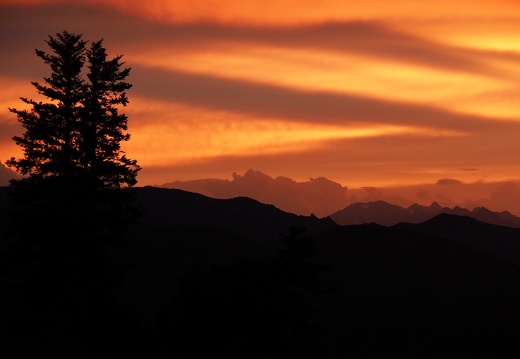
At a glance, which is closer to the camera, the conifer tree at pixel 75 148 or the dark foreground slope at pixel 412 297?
the conifer tree at pixel 75 148

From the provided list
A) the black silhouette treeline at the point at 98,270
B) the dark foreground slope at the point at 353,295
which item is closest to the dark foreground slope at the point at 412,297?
the dark foreground slope at the point at 353,295

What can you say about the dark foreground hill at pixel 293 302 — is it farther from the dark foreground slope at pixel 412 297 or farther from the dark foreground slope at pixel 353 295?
the dark foreground slope at pixel 412 297

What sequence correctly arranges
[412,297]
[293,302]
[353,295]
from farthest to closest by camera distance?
1. [353,295]
2. [412,297]
3. [293,302]

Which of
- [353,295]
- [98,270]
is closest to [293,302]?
[98,270]

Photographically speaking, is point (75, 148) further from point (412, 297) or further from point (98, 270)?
point (412, 297)

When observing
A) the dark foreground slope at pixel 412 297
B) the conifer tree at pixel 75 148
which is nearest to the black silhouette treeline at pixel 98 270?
the conifer tree at pixel 75 148

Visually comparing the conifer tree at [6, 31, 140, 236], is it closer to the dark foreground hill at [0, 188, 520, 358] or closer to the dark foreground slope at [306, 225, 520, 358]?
the dark foreground hill at [0, 188, 520, 358]

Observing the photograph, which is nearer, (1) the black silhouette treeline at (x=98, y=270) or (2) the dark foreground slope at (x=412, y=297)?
(1) the black silhouette treeline at (x=98, y=270)

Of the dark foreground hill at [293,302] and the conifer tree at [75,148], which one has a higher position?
the conifer tree at [75,148]

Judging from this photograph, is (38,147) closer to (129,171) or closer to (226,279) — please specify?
(129,171)

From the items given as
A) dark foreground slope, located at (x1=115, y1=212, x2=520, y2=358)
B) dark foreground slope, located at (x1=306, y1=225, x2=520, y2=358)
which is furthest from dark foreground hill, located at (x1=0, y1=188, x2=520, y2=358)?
dark foreground slope, located at (x1=306, y1=225, x2=520, y2=358)

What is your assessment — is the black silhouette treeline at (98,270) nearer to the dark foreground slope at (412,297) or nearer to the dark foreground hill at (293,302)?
the dark foreground hill at (293,302)

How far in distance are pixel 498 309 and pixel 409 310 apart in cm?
1097

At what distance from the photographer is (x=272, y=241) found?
598ft
